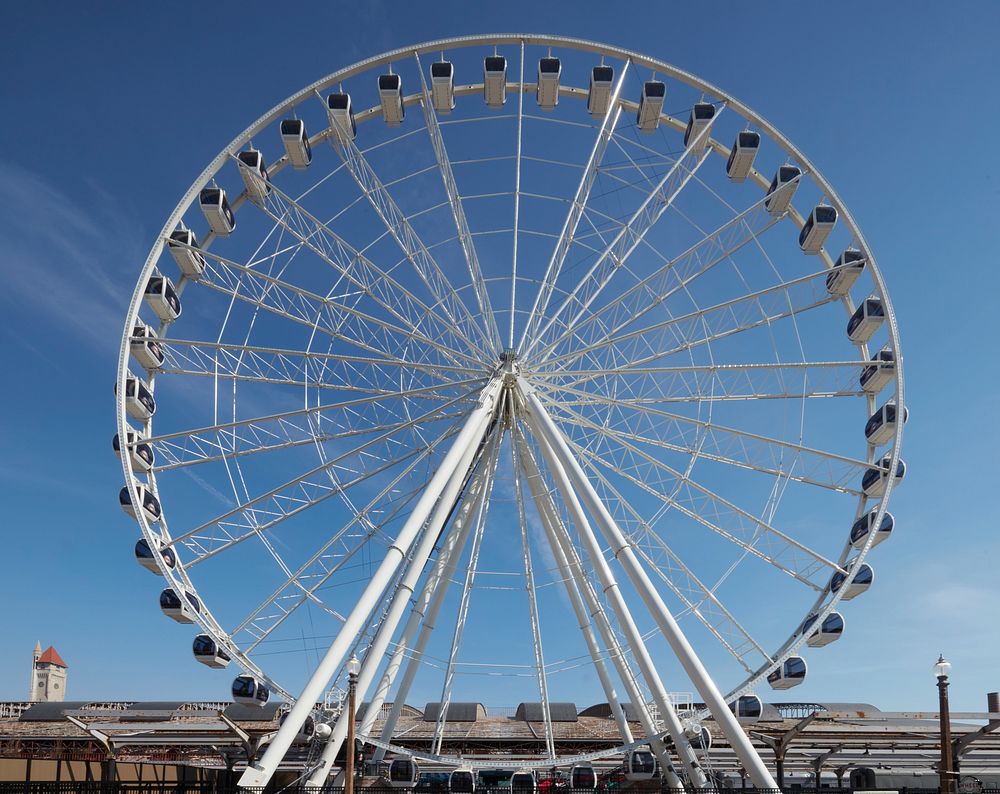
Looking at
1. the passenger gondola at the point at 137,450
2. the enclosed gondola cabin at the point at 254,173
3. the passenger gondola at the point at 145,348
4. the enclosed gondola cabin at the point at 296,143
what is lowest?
the passenger gondola at the point at 137,450

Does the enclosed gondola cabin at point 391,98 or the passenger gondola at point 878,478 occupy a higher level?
the enclosed gondola cabin at point 391,98

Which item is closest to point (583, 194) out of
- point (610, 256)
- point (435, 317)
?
point (610, 256)

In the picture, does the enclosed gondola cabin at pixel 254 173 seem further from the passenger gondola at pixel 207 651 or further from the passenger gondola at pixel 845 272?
the passenger gondola at pixel 845 272

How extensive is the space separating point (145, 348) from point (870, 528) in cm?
1990

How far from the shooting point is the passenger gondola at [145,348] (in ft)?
84.7

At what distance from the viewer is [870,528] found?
81.4 ft

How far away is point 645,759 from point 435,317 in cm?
1223

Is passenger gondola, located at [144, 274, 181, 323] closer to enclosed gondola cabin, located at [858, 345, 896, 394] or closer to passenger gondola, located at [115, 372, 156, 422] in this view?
passenger gondola, located at [115, 372, 156, 422]

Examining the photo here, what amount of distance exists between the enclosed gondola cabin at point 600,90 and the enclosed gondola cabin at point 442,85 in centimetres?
419

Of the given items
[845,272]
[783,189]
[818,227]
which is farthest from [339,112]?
[845,272]

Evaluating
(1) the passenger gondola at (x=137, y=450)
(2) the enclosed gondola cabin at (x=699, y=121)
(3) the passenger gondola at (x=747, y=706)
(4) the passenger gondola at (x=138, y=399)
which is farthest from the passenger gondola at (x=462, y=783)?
(2) the enclosed gondola cabin at (x=699, y=121)

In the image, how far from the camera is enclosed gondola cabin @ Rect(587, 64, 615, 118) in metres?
28.3

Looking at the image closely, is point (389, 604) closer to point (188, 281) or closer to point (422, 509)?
point (422, 509)

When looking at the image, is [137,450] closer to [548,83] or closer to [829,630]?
[548,83]
